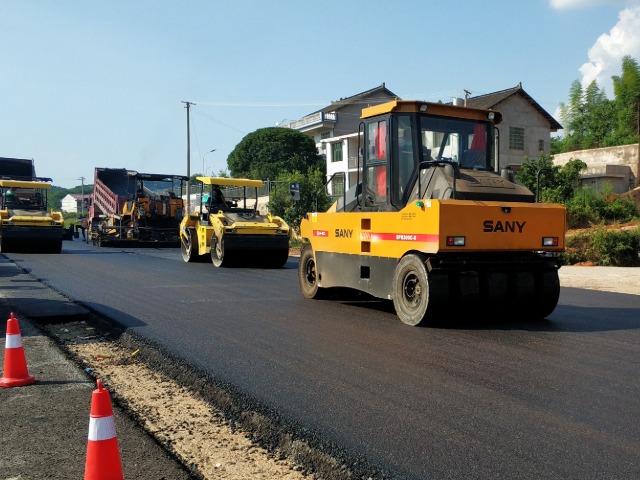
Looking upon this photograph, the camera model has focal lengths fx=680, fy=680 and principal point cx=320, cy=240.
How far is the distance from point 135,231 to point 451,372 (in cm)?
2223

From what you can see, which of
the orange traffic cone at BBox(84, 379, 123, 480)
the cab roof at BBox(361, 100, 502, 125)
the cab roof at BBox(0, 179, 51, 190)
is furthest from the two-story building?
the orange traffic cone at BBox(84, 379, 123, 480)

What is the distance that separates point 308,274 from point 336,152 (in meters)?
37.1

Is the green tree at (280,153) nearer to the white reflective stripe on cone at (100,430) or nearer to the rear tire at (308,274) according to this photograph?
the rear tire at (308,274)

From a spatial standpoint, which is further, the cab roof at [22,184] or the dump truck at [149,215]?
the dump truck at [149,215]

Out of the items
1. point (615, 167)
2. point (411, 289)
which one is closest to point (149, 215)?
point (411, 289)

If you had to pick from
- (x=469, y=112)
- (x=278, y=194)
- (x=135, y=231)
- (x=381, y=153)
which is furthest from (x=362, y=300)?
(x=278, y=194)

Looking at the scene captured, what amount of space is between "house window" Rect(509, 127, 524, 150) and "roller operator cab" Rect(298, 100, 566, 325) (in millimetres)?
35161

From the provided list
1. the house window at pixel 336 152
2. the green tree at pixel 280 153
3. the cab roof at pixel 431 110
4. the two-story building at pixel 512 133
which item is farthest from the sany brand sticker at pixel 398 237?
the green tree at pixel 280 153

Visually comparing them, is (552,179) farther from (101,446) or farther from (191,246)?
(101,446)

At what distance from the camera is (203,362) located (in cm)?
600

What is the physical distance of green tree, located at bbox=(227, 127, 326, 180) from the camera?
189 ft

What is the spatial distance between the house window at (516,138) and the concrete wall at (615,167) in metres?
5.40

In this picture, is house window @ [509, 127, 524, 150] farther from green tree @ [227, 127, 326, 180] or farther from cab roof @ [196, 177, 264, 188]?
cab roof @ [196, 177, 264, 188]

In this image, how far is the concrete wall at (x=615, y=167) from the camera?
33.6 m
